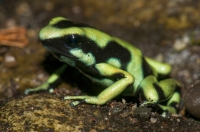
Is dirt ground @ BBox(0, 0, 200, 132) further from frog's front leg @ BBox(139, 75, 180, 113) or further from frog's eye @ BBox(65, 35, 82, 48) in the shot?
frog's eye @ BBox(65, 35, 82, 48)

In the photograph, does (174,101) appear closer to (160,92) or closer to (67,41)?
(160,92)

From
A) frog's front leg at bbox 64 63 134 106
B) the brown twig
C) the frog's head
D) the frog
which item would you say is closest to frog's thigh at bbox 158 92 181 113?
the frog

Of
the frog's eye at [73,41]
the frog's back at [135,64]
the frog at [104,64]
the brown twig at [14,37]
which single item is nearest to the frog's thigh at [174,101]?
the frog at [104,64]

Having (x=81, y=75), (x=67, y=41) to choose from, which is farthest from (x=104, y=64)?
(x=81, y=75)

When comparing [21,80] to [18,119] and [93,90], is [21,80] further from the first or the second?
[18,119]


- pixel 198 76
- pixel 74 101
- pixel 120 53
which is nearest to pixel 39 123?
pixel 74 101

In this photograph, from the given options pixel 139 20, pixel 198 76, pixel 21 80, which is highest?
pixel 139 20
